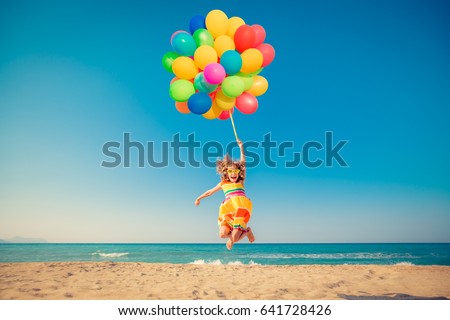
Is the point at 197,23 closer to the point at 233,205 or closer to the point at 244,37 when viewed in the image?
the point at 244,37

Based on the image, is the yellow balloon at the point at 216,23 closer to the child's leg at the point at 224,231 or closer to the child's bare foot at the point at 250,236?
the child's leg at the point at 224,231

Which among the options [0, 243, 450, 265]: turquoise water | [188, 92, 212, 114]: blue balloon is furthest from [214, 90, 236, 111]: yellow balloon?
[0, 243, 450, 265]: turquoise water

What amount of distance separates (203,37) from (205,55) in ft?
1.20

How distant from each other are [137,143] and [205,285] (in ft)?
13.2

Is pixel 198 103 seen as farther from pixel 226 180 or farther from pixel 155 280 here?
pixel 155 280

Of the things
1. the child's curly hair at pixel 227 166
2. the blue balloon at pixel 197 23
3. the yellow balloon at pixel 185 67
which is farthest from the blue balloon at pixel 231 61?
the child's curly hair at pixel 227 166

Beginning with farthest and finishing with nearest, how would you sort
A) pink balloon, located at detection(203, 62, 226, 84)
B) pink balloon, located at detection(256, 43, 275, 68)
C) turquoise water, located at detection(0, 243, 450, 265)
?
turquoise water, located at detection(0, 243, 450, 265) → pink balloon, located at detection(256, 43, 275, 68) → pink balloon, located at detection(203, 62, 226, 84)

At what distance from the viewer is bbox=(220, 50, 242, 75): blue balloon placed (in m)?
5.02

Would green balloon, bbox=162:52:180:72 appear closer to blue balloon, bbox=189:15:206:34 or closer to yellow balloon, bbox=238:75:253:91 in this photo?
blue balloon, bbox=189:15:206:34

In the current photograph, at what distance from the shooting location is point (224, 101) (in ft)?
18.2

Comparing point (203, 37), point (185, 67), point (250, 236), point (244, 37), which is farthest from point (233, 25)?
point (250, 236)

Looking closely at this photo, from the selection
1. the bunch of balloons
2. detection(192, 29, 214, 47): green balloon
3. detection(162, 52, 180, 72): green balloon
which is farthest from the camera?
detection(162, 52, 180, 72): green balloon

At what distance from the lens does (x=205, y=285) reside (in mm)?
8648

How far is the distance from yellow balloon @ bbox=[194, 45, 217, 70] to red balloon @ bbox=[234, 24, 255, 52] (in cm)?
39
